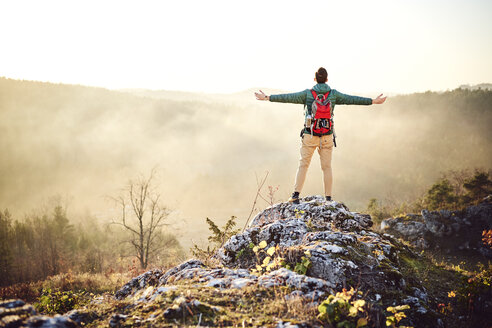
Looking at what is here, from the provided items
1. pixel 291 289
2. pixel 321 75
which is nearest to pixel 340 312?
pixel 291 289

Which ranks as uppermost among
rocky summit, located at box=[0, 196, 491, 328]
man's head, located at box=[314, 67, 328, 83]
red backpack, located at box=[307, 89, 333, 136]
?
man's head, located at box=[314, 67, 328, 83]

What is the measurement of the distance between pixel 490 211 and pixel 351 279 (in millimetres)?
13525

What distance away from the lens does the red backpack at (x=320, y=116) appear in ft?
19.0

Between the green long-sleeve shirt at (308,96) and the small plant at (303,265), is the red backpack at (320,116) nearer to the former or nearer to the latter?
the green long-sleeve shirt at (308,96)

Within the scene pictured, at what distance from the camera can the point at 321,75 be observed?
5.91 m

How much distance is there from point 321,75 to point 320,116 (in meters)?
0.93

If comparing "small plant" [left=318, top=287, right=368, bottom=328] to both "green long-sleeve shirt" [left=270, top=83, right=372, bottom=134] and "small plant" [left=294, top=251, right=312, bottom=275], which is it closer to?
"small plant" [left=294, top=251, right=312, bottom=275]

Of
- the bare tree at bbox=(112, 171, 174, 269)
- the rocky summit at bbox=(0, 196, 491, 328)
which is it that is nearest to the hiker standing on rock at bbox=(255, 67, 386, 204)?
the rocky summit at bbox=(0, 196, 491, 328)

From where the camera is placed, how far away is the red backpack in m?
5.79

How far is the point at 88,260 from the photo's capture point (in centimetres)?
2419

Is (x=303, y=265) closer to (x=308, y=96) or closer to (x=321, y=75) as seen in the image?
(x=308, y=96)

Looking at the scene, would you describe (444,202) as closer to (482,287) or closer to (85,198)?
(482,287)

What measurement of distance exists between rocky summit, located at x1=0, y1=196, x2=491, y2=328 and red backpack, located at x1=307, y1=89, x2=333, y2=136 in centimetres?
178

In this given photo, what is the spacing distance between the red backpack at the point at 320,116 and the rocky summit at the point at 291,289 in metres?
1.78
